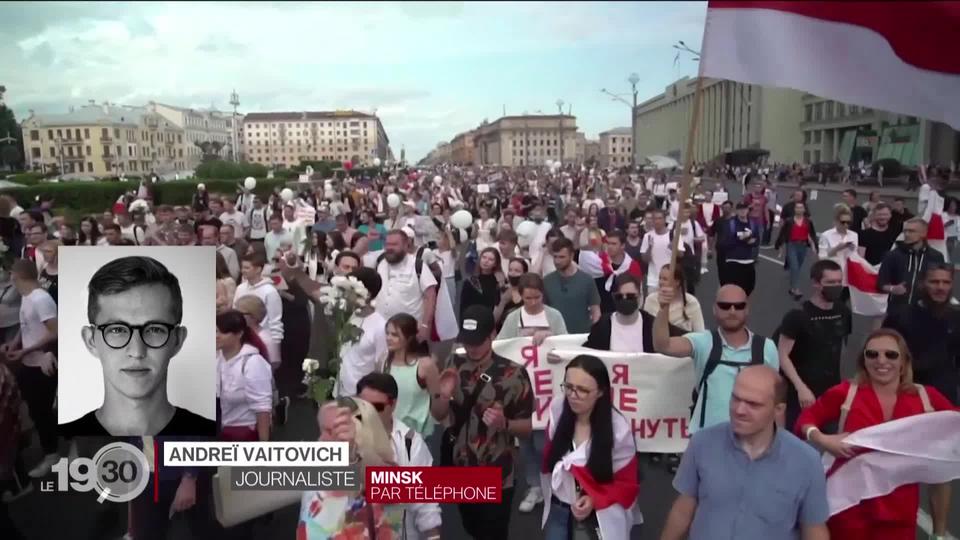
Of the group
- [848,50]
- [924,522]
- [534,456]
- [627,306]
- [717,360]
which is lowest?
[924,522]

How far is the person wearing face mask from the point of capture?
4.70m

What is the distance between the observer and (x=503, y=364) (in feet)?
12.8

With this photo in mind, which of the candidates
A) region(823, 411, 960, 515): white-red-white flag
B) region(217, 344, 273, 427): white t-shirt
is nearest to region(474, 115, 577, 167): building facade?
region(217, 344, 273, 427): white t-shirt

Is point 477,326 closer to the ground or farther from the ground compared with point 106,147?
closer to the ground

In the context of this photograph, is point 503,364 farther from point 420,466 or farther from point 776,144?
point 776,144

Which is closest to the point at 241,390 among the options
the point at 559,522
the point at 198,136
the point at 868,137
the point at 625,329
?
the point at 559,522

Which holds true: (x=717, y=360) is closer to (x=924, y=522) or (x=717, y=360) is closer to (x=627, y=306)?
(x=627, y=306)

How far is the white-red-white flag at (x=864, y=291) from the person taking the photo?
782 centimetres

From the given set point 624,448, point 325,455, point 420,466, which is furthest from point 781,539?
point 325,455

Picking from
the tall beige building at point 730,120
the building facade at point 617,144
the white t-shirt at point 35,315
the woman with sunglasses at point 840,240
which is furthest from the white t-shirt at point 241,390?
the building facade at point 617,144

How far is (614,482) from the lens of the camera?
10.9 feet

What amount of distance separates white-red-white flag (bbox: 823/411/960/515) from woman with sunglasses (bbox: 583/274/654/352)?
196 centimetres

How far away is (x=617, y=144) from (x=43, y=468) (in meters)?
116

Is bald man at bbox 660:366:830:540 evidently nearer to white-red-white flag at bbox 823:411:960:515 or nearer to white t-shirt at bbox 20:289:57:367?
white-red-white flag at bbox 823:411:960:515
